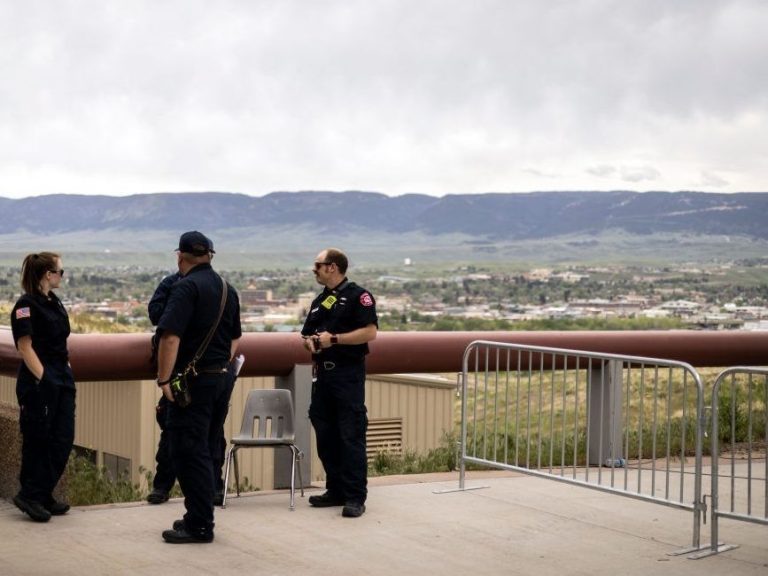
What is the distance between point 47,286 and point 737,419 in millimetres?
7677

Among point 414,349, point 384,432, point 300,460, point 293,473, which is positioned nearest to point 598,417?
point 414,349

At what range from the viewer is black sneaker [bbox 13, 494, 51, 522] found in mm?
8312

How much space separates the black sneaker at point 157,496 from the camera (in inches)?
358

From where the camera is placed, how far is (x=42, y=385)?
8.23 metres

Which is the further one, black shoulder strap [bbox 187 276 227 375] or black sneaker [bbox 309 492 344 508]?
black sneaker [bbox 309 492 344 508]

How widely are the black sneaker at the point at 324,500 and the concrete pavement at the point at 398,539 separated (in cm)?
11

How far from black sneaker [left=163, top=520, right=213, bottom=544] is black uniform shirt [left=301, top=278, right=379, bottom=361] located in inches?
65.9

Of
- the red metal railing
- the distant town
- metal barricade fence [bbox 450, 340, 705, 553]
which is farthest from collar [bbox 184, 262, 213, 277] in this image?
the distant town

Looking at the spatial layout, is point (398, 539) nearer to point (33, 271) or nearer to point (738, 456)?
point (33, 271)

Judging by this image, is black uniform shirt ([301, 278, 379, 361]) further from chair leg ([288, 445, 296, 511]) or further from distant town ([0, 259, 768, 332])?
distant town ([0, 259, 768, 332])

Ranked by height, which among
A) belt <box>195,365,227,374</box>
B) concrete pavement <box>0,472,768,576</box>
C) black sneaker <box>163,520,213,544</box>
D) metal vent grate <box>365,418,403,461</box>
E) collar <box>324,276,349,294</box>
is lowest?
metal vent grate <box>365,418,403,461</box>

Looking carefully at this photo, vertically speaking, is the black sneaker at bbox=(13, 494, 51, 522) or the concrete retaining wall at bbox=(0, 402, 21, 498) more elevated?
the concrete retaining wall at bbox=(0, 402, 21, 498)

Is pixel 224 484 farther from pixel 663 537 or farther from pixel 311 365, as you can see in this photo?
pixel 663 537

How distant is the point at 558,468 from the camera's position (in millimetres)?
11273
